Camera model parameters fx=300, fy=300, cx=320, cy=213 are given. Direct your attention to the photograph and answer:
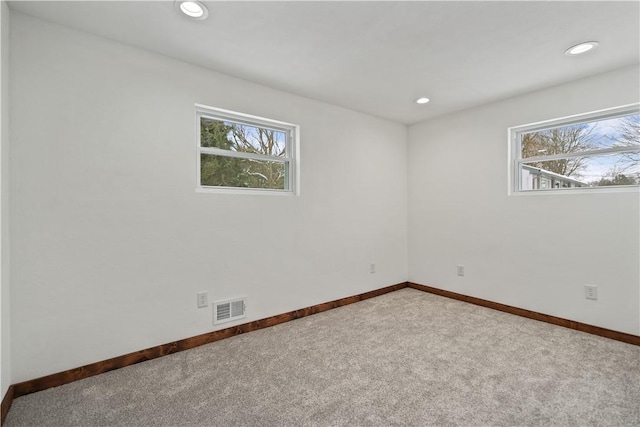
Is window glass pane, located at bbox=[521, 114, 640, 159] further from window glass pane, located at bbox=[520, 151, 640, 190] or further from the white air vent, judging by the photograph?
the white air vent

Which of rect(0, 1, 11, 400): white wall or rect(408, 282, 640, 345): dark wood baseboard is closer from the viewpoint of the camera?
rect(0, 1, 11, 400): white wall

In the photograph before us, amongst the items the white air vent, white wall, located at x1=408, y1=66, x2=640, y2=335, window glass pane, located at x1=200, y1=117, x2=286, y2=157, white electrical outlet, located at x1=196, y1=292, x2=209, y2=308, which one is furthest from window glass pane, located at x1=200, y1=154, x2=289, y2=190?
white wall, located at x1=408, y1=66, x2=640, y2=335

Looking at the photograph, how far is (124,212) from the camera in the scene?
2229 mm

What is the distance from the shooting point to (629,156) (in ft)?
8.87

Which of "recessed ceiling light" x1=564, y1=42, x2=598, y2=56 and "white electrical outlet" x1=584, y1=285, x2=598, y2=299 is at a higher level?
"recessed ceiling light" x1=564, y1=42, x2=598, y2=56

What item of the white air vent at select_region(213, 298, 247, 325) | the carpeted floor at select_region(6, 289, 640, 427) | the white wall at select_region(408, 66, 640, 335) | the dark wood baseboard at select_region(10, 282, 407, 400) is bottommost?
the carpeted floor at select_region(6, 289, 640, 427)

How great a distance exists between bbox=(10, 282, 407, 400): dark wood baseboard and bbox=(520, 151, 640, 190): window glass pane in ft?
8.60

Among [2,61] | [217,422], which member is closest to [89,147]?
[2,61]

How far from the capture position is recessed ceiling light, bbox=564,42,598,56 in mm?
2221

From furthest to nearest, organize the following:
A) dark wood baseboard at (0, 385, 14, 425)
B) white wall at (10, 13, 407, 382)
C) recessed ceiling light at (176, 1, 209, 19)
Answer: white wall at (10, 13, 407, 382)
recessed ceiling light at (176, 1, 209, 19)
dark wood baseboard at (0, 385, 14, 425)

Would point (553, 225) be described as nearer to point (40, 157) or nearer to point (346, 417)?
point (346, 417)

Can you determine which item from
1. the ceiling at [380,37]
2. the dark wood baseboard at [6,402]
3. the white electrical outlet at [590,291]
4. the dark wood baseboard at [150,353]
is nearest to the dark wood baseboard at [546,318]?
the white electrical outlet at [590,291]

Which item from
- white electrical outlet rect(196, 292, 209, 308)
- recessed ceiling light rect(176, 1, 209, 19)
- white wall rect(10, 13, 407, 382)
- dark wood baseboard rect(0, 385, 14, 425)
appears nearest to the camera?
dark wood baseboard rect(0, 385, 14, 425)

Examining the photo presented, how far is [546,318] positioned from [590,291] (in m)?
0.48
